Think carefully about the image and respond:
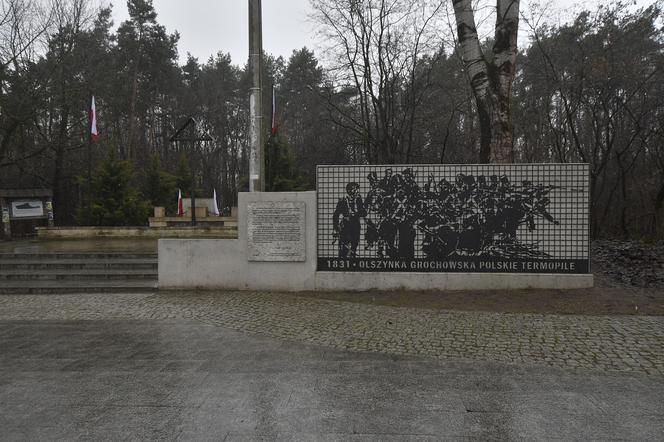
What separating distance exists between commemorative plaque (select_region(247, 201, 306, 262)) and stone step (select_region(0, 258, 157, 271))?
3059 mm

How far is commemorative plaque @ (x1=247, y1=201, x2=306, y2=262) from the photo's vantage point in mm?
9461

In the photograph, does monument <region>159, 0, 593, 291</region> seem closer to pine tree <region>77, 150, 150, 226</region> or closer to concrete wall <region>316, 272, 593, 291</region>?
concrete wall <region>316, 272, 593, 291</region>

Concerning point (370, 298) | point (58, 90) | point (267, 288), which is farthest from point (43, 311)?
point (58, 90)

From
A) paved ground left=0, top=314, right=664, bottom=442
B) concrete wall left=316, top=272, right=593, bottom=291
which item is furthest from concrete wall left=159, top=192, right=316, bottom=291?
paved ground left=0, top=314, right=664, bottom=442

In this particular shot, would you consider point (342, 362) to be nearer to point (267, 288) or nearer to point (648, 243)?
point (267, 288)

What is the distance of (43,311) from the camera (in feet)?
27.2

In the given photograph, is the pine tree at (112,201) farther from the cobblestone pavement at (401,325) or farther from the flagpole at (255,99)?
the flagpole at (255,99)

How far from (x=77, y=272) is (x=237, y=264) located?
158 inches

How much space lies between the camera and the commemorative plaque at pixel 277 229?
9.46 metres

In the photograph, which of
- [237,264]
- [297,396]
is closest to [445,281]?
[237,264]

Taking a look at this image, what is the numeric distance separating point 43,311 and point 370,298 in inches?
226

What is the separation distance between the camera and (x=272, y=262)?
9586 mm

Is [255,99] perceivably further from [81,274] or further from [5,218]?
[5,218]

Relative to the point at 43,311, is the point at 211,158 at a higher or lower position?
higher
